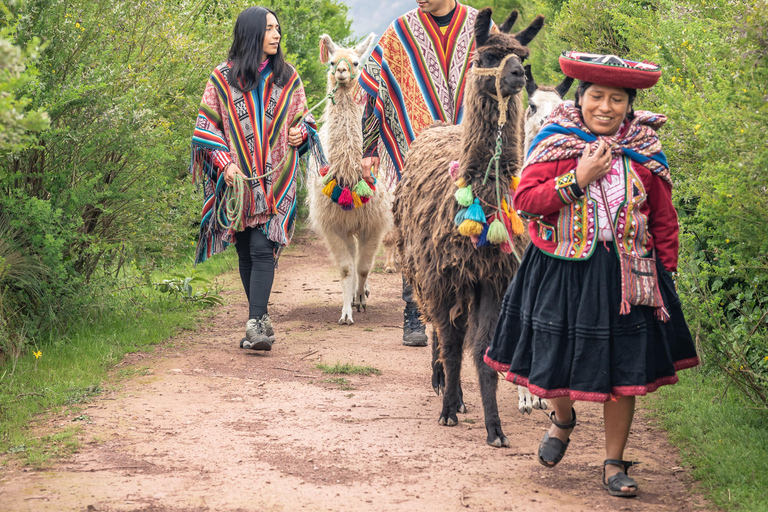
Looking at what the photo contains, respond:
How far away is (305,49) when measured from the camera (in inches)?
489

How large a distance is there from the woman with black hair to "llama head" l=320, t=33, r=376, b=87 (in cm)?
130

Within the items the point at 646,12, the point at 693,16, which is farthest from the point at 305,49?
the point at 693,16

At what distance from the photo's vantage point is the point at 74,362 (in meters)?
4.97

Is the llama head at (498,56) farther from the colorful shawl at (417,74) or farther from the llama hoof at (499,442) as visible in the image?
the llama hoof at (499,442)

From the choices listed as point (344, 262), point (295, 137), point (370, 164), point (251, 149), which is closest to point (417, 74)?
point (370, 164)

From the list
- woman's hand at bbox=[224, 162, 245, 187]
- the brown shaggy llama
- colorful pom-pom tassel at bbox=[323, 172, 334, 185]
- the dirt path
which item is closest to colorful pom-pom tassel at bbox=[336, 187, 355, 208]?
colorful pom-pom tassel at bbox=[323, 172, 334, 185]

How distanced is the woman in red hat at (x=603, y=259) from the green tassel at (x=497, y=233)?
602mm

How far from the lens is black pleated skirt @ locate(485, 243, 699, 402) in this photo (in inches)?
122

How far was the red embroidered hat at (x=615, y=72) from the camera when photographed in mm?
3123

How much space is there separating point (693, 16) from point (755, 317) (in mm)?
2298

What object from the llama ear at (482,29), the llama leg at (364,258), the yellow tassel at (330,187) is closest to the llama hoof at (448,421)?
the llama ear at (482,29)

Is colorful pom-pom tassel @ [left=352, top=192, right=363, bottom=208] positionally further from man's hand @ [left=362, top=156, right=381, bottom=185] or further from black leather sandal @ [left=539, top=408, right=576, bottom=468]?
black leather sandal @ [left=539, top=408, right=576, bottom=468]

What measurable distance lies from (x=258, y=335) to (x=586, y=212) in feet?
10.0

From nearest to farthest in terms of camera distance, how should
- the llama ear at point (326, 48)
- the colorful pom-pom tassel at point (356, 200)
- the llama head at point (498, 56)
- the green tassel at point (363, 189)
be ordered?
1. the llama head at point (498, 56)
2. the green tassel at point (363, 189)
3. the colorful pom-pom tassel at point (356, 200)
4. the llama ear at point (326, 48)
